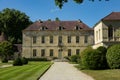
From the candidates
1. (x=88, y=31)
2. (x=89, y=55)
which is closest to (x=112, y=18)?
(x=88, y=31)

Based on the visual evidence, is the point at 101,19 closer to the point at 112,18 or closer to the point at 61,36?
the point at 112,18

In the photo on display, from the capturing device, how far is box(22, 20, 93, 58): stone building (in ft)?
231

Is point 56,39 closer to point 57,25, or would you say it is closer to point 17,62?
point 57,25

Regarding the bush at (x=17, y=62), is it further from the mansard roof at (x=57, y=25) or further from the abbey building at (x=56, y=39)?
the mansard roof at (x=57, y=25)

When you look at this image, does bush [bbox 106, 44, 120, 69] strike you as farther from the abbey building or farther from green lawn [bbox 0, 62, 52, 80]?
the abbey building

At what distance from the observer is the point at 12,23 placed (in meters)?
85.9

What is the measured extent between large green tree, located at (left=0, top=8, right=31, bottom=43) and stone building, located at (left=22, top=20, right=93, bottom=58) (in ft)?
50.3

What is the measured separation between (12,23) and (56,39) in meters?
19.4

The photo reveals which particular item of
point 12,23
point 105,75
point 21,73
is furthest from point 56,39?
point 105,75

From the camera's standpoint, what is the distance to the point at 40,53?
234 feet

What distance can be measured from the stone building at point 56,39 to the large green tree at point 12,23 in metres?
15.3

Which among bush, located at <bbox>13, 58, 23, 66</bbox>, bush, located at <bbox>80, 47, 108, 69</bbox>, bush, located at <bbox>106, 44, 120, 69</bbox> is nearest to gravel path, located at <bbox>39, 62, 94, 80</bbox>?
bush, located at <bbox>80, 47, 108, 69</bbox>

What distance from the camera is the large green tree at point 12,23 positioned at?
279 ft

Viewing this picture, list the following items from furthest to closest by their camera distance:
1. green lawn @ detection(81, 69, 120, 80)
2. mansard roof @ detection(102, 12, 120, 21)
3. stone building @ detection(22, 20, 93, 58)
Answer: stone building @ detection(22, 20, 93, 58) < mansard roof @ detection(102, 12, 120, 21) < green lawn @ detection(81, 69, 120, 80)
